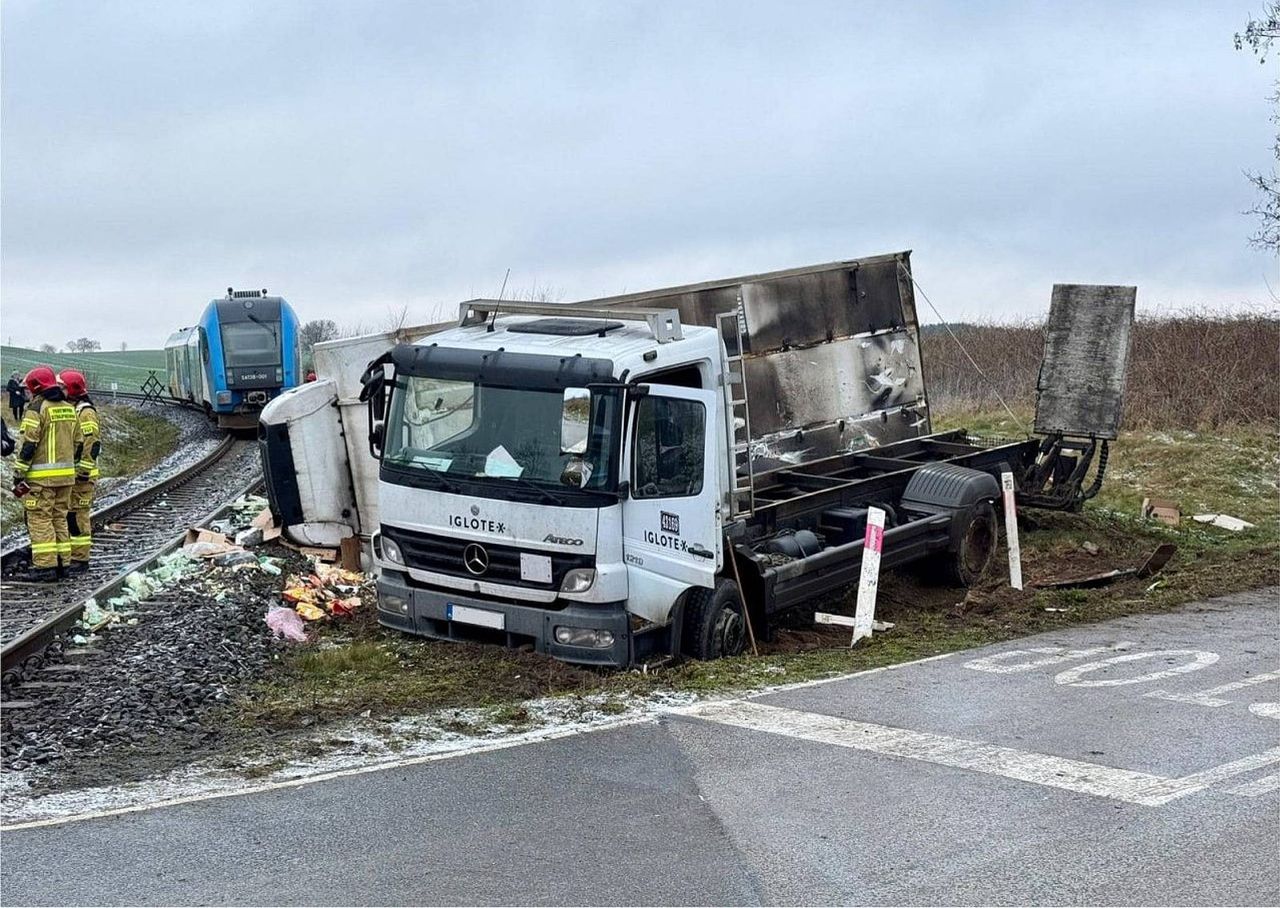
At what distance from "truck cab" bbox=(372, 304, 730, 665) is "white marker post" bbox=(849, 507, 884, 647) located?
5.08 ft

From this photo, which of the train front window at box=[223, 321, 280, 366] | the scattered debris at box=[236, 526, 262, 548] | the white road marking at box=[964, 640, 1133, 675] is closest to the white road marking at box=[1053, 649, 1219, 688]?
the white road marking at box=[964, 640, 1133, 675]

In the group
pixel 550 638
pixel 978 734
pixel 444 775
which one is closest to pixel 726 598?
pixel 550 638

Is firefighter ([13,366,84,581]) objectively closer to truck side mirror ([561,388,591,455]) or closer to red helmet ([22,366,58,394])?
red helmet ([22,366,58,394])

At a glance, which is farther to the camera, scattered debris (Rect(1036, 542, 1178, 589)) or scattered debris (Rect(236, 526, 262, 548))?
scattered debris (Rect(236, 526, 262, 548))

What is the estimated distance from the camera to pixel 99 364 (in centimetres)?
5050

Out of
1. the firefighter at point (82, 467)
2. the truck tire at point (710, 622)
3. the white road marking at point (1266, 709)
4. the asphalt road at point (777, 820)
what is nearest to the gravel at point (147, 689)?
the asphalt road at point (777, 820)

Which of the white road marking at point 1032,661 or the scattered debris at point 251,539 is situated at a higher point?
the scattered debris at point 251,539

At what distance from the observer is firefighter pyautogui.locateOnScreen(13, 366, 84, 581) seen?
13.5 meters

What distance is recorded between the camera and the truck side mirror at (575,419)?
9.21m

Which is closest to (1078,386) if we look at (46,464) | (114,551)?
(114,551)

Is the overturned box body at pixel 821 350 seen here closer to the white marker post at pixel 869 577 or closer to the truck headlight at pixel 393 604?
the white marker post at pixel 869 577

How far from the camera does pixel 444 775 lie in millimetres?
7355

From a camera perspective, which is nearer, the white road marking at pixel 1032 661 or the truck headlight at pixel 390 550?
the white road marking at pixel 1032 661

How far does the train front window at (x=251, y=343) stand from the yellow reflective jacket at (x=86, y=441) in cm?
1669
